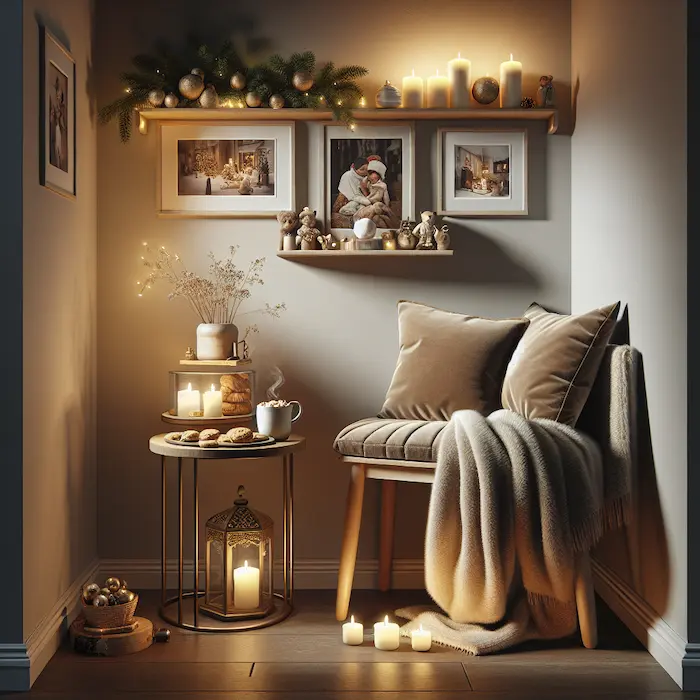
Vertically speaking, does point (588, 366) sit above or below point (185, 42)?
below

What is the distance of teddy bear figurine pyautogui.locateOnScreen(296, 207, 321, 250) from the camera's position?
3.10m

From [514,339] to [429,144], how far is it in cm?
82

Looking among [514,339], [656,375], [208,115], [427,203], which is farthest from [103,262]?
[656,375]

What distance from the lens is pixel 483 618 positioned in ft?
8.29

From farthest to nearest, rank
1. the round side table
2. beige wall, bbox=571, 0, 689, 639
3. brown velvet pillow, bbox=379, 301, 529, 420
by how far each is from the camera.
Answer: brown velvet pillow, bbox=379, 301, 529, 420 → the round side table → beige wall, bbox=571, 0, 689, 639

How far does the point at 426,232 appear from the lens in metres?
3.12

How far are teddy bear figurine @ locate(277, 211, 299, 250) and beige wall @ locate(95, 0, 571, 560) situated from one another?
0.29 ft

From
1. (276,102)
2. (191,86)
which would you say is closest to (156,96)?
(191,86)

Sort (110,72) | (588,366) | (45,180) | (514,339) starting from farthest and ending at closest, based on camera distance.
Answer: (110,72), (514,339), (588,366), (45,180)

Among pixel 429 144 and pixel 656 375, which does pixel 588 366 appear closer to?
pixel 656 375

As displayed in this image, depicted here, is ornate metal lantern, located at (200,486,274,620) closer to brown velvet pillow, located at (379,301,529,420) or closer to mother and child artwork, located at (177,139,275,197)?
brown velvet pillow, located at (379,301,529,420)

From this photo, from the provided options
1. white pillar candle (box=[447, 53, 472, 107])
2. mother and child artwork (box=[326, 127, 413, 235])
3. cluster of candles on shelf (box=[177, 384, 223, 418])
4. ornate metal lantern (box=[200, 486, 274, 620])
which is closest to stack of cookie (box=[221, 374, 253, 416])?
cluster of candles on shelf (box=[177, 384, 223, 418])

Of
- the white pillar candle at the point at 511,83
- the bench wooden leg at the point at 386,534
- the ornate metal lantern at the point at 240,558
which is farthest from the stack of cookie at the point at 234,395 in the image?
the white pillar candle at the point at 511,83

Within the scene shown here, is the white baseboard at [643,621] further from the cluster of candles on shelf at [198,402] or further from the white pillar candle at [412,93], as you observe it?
the white pillar candle at [412,93]
